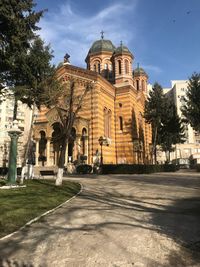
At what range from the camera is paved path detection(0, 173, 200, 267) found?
17.6 feet

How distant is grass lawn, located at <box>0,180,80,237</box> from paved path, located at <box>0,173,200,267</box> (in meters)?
0.46

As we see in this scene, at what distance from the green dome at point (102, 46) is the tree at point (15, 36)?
3124 centimetres

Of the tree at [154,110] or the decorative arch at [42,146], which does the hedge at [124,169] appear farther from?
the tree at [154,110]

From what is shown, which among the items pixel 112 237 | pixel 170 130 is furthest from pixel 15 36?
pixel 170 130

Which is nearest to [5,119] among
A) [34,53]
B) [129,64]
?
[129,64]

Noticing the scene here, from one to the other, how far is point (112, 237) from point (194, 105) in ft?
94.4

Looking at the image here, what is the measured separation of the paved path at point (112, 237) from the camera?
17.6 ft

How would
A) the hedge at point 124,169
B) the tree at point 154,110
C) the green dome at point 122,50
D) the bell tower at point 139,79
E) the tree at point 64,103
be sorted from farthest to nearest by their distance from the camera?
the bell tower at point 139,79
the green dome at point 122,50
the tree at point 154,110
the hedge at point 124,169
the tree at point 64,103

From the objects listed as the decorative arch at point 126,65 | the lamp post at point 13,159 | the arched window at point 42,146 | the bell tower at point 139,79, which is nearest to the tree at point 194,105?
the decorative arch at point 126,65

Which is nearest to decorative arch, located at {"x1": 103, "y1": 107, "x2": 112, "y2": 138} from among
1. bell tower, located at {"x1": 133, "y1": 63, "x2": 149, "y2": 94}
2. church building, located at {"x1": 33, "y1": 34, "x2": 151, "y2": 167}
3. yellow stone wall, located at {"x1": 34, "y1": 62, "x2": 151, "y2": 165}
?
church building, located at {"x1": 33, "y1": 34, "x2": 151, "y2": 167}

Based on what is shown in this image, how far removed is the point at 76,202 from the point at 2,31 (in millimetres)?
10311

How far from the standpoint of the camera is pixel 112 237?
6.58 metres

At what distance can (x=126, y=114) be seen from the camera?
38.1 metres

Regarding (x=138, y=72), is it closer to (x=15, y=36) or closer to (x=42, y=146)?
(x=42, y=146)
